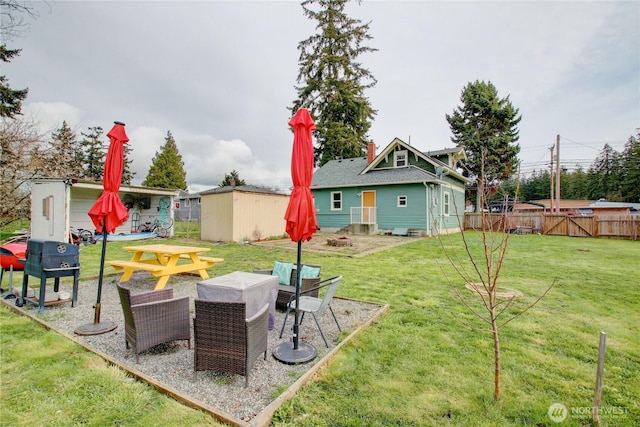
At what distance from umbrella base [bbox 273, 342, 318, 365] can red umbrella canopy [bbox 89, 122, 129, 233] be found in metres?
2.68

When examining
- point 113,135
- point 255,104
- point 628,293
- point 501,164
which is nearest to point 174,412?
point 113,135

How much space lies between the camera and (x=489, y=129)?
28516 mm

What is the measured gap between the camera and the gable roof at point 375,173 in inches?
687

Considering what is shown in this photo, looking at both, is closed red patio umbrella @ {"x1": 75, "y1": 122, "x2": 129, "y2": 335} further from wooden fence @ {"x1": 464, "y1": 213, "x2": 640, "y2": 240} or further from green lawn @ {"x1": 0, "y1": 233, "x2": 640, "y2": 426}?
wooden fence @ {"x1": 464, "y1": 213, "x2": 640, "y2": 240}

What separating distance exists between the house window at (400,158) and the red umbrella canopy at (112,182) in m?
17.3

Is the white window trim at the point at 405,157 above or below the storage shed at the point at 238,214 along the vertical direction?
above

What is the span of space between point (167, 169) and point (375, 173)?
97.5 ft

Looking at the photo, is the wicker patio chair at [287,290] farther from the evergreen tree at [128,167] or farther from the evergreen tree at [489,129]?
the evergreen tree at [128,167]

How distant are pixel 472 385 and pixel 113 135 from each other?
5012 mm

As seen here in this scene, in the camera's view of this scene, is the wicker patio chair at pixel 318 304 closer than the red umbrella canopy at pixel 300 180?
No

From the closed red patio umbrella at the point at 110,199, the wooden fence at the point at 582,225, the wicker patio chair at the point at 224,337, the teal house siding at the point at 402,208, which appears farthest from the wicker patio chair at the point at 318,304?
the teal house siding at the point at 402,208

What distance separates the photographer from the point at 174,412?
2.23 meters

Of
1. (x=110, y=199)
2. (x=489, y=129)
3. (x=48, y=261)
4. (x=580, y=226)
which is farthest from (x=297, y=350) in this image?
(x=489, y=129)

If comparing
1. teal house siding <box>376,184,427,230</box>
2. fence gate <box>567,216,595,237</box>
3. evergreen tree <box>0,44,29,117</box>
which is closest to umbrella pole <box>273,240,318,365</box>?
teal house siding <box>376,184,427,230</box>
